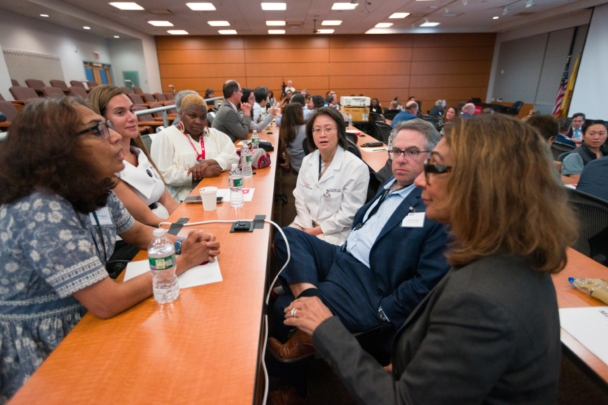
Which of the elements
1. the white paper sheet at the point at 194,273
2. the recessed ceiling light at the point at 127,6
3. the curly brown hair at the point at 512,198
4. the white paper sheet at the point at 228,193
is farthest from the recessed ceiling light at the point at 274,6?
the curly brown hair at the point at 512,198

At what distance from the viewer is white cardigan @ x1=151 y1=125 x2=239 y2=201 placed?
2.50 m

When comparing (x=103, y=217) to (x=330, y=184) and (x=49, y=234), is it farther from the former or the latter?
(x=330, y=184)

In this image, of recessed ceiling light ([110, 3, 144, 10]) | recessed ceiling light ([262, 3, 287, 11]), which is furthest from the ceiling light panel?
recessed ceiling light ([262, 3, 287, 11])

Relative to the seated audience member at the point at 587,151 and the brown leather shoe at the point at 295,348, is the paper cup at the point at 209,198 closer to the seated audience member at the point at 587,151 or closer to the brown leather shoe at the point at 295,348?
the brown leather shoe at the point at 295,348

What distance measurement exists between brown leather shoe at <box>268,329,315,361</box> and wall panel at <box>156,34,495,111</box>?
1227 cm

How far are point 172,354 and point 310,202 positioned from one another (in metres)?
Answer: 1.56

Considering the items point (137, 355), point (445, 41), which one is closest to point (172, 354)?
point (137, 355)

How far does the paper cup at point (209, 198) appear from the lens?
5.78 ft

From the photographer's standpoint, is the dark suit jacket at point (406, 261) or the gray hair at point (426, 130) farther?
the gray hair at point (426, 130)

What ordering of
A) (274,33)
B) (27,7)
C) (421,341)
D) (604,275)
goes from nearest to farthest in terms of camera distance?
(421,341)
(604,275)
(27,7)
(274,33)

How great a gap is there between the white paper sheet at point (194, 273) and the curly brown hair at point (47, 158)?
33 cm

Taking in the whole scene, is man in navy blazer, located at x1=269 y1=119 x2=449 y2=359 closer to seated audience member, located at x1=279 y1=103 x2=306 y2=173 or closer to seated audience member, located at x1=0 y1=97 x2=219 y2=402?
seated audience member, located at x1=0 y1=97 x2=219 y2=402

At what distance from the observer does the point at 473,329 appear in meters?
0.63

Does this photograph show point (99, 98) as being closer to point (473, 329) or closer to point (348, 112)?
point (473, 329)
